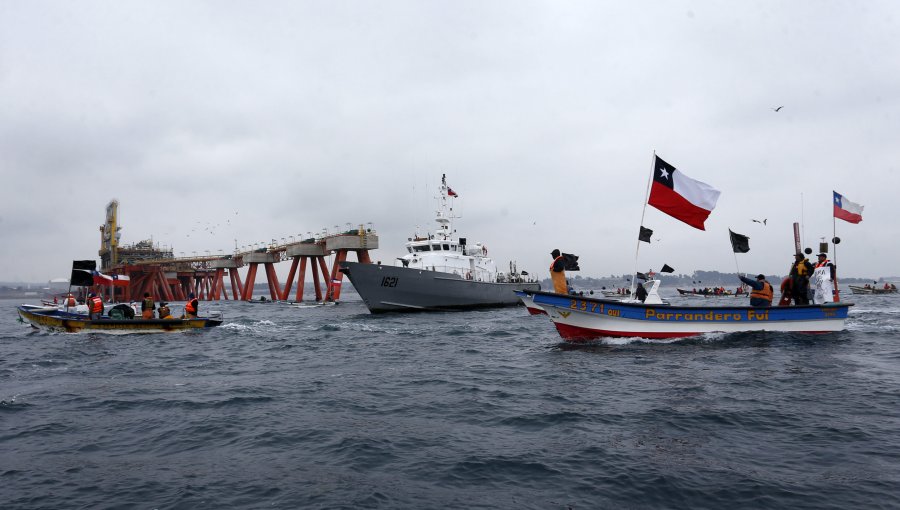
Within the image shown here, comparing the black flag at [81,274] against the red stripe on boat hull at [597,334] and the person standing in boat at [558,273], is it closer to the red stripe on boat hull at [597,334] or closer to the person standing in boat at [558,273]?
the person standing in boat at [558,273]

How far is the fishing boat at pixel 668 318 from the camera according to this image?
597 inches

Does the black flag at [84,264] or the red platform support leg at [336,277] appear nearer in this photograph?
the black flag at [84,264]

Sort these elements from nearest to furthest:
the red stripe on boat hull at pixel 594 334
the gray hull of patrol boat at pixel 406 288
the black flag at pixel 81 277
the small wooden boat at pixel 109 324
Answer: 1. the red stripe on boat hull at pixel 594 334
2. the small wooden boat at pixel 109 324
3. the black flag at pixel 81 277
4. the gray hull of patrol boat at pixel 406 288

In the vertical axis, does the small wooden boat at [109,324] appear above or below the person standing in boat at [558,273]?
below

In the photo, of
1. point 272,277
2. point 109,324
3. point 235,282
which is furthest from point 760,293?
point 235,282

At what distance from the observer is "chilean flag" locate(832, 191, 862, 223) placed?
1769cm

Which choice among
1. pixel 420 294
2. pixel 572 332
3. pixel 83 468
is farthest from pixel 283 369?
pixel 420 294

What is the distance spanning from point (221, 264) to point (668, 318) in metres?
74.2

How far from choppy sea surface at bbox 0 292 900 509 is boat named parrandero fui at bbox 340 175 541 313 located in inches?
690

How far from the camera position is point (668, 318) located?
15352 millimetres

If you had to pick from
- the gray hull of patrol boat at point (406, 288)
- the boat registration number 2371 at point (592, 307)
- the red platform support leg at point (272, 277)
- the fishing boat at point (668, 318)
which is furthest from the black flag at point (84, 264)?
the red platform support leg at point (272, 277)

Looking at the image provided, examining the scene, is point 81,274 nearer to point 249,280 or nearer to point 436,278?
point 436,278

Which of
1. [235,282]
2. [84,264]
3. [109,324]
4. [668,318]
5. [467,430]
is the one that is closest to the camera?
[467,430]

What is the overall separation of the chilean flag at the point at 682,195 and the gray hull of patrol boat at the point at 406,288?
19.0 m
